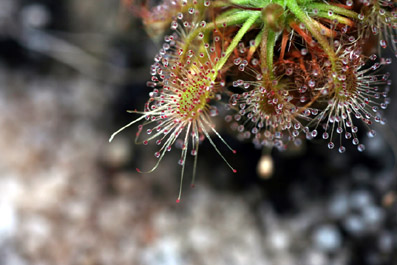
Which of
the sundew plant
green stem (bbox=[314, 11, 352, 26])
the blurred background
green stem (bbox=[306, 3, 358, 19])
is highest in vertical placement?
green stem (bbox=[306, 3, 358, 19])

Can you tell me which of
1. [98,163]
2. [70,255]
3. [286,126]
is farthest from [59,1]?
[286,126]

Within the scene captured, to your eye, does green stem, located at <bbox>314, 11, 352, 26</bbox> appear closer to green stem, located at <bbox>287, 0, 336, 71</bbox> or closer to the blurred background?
green stem, located at <bbox>287, 0, 336, 71</bbox>

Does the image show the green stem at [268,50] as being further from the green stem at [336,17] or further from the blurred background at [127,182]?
the blurred background at [127,182]

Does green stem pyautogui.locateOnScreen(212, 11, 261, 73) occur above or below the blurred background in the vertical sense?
above

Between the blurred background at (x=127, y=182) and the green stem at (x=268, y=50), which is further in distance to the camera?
the blurred background at (x=127, y=182)

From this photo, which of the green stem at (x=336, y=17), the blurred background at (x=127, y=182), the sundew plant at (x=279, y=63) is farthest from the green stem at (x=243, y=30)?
the blurred background at (x=127, y=182)

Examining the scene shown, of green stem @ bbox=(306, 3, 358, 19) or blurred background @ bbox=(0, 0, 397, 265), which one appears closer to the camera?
green stem @ bbox=(306, 3, 358, 19)

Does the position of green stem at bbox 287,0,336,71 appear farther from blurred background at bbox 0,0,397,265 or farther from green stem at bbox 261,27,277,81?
blurred background at bbox 0,0,397,265

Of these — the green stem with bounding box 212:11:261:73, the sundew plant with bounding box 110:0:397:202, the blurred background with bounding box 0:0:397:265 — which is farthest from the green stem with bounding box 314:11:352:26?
the blurred background with bounding box 0:0:397:265
